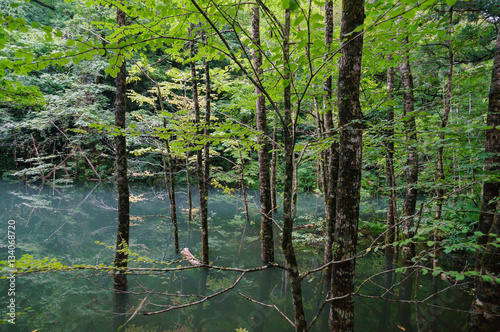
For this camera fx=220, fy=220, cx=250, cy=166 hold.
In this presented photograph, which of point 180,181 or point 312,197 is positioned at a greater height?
point 180,181

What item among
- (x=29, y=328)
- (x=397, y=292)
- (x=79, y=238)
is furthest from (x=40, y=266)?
(x=79, y=238)

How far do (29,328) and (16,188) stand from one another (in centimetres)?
1715

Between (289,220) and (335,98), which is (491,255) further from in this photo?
(335,98)

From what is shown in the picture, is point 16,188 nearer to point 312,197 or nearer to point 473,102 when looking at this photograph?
point 312,197

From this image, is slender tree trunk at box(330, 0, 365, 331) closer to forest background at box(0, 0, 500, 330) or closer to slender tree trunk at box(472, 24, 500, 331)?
forest background at box(0, 0, 500, 330)

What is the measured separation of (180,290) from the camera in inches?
201

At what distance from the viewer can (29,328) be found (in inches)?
148

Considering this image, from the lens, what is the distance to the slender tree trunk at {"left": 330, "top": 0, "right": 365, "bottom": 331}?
221 cm

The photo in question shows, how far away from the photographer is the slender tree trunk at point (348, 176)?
2.21 m

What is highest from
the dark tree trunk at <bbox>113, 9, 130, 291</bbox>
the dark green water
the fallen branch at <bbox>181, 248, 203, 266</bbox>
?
the dark tree trunk at <bbox>113, 9, 130, 291</bbox>

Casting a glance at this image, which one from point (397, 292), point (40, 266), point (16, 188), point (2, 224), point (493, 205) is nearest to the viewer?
point (40, 266)

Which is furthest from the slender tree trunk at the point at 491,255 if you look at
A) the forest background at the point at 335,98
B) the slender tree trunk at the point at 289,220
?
the slender tree trunk at the point at 289,220

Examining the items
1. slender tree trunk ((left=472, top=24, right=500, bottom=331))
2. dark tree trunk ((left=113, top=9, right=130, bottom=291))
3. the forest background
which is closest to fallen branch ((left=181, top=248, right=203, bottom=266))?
the forest background

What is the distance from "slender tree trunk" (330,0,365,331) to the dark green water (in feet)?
2.18
